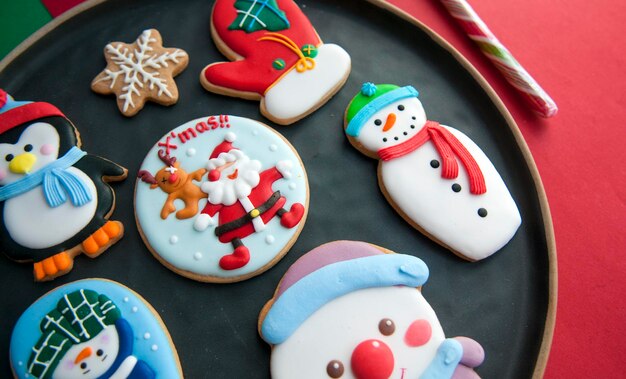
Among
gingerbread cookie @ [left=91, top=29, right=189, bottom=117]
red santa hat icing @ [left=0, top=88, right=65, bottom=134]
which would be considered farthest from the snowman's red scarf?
red santa hat icing @ [left=0, top=88, right=65, bottom=134]

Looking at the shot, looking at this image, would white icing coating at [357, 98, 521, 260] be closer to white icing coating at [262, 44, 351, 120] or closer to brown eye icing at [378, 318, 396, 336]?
white icing coating at [262, 44, 351, 120]

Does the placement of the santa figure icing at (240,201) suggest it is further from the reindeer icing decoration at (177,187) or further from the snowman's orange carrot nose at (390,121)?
the snowman's orange carrot nose at (390,121)

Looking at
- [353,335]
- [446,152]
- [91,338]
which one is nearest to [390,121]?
[446,152]

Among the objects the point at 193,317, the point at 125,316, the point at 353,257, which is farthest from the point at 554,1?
the point at 125,316

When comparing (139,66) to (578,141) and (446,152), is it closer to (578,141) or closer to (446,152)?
(446,152)

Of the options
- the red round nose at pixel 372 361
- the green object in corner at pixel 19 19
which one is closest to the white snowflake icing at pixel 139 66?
the green object in corner at pixel 19 19

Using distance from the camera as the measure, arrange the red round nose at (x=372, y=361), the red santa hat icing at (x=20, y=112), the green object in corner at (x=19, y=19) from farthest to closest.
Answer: the green object in corner at (x=19, y=19)
the red santa hat icing at (x=20, y=112)
the red round nose at (x=372, y=361)

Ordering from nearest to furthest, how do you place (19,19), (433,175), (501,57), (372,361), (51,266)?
(372,361) → (51,266) → (433,175) → (501,57) → (19,19)

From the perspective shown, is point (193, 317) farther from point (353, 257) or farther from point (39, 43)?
point (39, 43)
